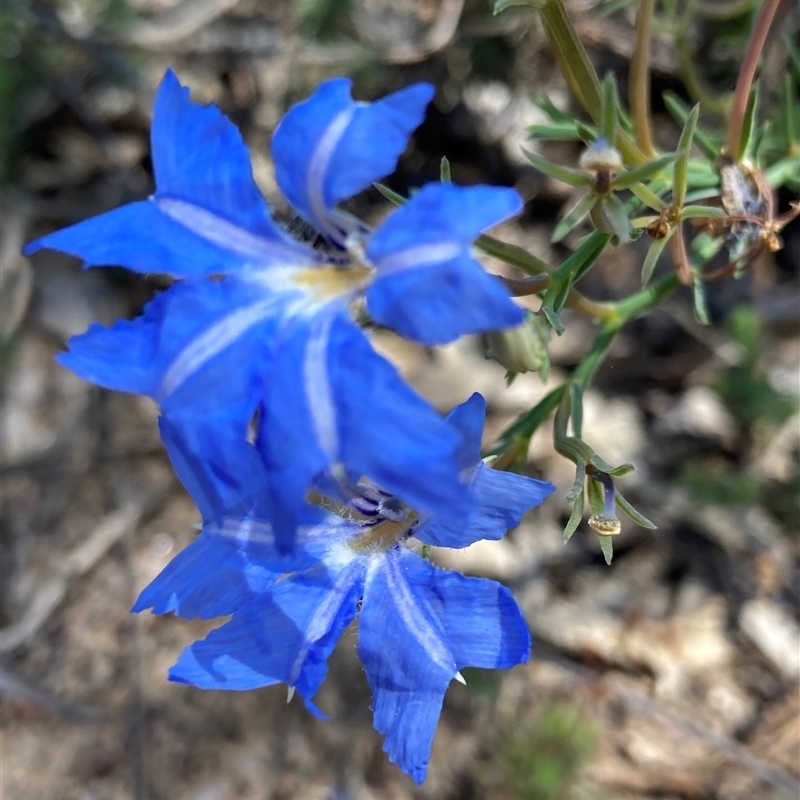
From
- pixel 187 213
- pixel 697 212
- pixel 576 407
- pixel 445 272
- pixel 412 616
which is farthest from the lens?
pixel 576 407

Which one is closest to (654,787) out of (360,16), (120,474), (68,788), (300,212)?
(68,788)

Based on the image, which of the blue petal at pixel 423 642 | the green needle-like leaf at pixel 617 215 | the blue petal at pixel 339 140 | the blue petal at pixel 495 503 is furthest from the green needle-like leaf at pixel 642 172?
the blue petal at pixel 423 642

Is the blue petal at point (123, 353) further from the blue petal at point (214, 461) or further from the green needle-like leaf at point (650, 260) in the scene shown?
the green needle-like leaf at point (650, 260)

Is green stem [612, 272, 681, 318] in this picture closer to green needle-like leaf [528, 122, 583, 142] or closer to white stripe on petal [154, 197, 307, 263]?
green needle-like leaf [528, 122, 583, 142]

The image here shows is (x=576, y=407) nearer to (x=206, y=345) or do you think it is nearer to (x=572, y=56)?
(x=572, y=56)

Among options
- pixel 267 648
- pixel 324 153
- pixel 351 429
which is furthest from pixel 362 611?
pixel 324 153

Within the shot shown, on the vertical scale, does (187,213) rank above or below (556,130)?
above
